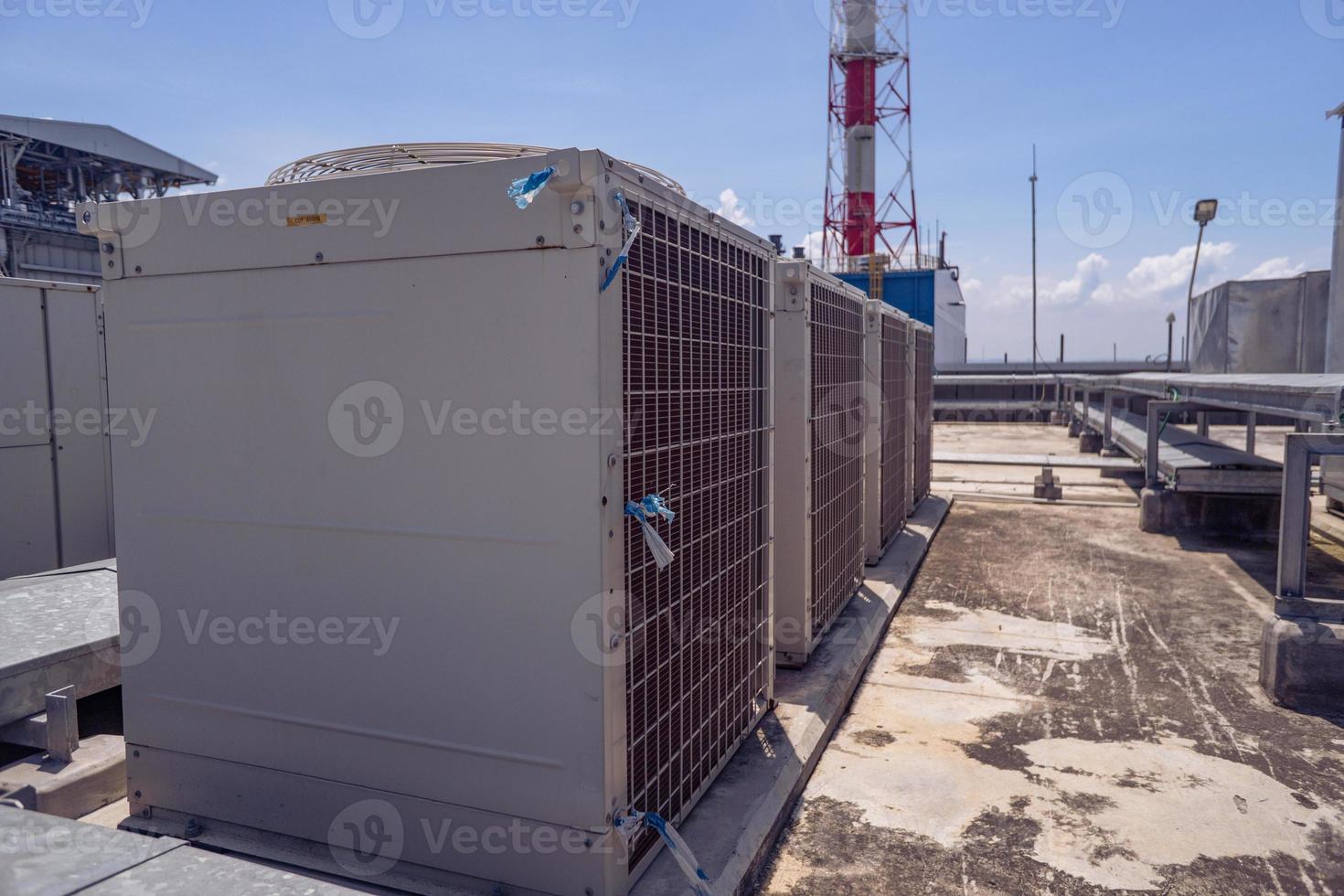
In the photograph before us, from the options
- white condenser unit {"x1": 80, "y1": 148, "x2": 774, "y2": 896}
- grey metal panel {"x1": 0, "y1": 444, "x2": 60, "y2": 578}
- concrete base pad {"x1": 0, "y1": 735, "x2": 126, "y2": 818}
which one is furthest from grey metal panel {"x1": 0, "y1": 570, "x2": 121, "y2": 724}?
grey metal panel {"x1": 0, "y1": 444, "x2": 60, "y2": 578}

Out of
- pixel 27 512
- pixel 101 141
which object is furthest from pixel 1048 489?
pixel 101 141

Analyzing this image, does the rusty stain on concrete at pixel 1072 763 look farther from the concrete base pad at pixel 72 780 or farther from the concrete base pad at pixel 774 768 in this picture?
the concrete base pad at pixel 72 780

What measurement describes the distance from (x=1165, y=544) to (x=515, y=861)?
829cm

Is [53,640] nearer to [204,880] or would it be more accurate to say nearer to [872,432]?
[204,880]

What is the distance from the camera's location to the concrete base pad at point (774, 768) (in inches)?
108

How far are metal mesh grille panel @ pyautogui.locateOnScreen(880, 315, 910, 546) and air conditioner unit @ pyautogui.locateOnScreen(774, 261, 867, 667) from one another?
162 cm

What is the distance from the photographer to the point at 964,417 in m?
25.8

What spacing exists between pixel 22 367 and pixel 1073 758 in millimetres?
6252

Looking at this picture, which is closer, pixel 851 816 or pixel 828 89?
pixel 851 816

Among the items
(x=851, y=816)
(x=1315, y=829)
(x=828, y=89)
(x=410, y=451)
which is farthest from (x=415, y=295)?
(x=828, y=89)

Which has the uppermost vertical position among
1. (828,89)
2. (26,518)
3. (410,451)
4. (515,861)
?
(828,89)

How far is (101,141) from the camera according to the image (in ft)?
53.3

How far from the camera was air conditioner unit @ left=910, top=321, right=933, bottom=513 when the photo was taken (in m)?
9.59

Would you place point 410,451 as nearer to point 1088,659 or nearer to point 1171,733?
point 1171,733
